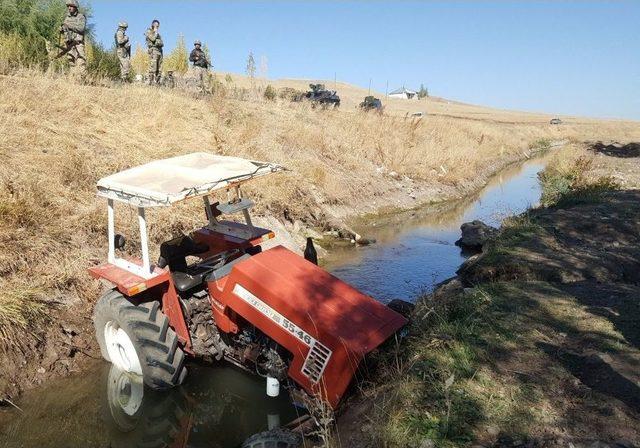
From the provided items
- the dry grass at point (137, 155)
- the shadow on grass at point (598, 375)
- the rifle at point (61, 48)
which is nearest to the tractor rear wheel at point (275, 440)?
the shadow on grass at point (598, 375)

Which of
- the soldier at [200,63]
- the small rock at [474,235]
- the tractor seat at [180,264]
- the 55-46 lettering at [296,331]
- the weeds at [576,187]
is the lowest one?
the small rock at [474,235]

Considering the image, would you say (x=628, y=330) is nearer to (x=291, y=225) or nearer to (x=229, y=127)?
(x=291, y=225)

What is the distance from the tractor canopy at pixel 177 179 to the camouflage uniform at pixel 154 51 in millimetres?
12366

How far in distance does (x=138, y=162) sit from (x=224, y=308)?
6.15 meters

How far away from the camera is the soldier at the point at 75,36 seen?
1248 centimetres

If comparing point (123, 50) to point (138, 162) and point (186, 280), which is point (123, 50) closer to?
point (138, 162)

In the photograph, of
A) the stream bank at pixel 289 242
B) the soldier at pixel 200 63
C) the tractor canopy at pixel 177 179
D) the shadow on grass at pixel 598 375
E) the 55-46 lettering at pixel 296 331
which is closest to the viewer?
the shadow on grass at pixel 598 375

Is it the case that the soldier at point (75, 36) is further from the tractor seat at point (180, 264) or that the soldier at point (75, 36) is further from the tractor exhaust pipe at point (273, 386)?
the tractor exhaust pipe at point (273, 386)

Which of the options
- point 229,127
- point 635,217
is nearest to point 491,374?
point 635,217

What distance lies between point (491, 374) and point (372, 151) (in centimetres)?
1537

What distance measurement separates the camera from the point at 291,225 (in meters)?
11.3

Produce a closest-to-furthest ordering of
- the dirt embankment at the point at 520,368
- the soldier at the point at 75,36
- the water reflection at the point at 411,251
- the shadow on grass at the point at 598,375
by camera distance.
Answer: the dirt embankment at the point at 520,368 → the shadow on grass at the point at 598,375 → the water reflection at the point at 411,251 → the soldier at the point at 75,36

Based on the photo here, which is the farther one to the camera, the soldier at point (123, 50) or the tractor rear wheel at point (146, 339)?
the soldier at point (123, 50)

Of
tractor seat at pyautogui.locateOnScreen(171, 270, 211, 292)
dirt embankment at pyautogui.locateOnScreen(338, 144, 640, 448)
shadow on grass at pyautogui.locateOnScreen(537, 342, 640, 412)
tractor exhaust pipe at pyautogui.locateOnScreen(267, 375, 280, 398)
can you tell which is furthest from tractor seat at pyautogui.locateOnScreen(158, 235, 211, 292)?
shadow on grass at pyautogui.locateOnScreen(537, 342, 640, 412)
